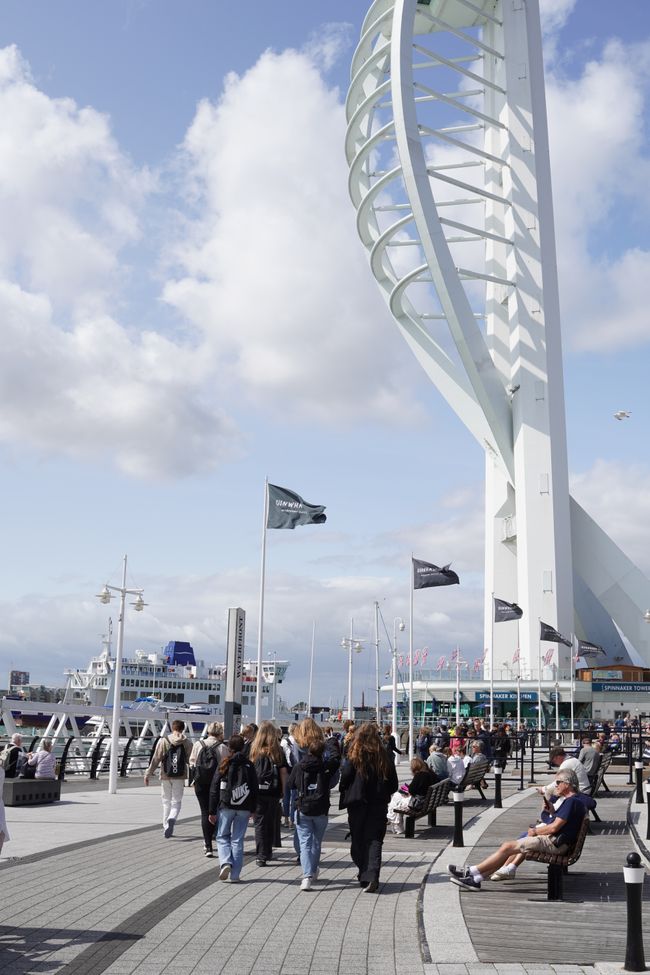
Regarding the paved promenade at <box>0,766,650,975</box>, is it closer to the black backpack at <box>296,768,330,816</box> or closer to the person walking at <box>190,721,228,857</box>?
the person walking at <box>190,721,228,857</box>

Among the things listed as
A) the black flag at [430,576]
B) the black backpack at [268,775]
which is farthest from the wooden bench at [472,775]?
the black flag at [430,576]

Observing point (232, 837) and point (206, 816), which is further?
point (206, 816)

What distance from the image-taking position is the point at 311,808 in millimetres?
8828

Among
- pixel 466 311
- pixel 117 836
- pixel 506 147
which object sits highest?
pixel 506 147

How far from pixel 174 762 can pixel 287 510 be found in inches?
477

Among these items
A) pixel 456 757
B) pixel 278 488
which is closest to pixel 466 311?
pixel 278 488

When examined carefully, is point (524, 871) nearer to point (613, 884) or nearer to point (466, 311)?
point (613, 884)

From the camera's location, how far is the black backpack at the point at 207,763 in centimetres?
1057

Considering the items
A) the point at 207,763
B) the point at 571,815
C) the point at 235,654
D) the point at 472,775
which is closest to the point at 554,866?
the point at 571,815

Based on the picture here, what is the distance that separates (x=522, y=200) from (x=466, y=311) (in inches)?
470

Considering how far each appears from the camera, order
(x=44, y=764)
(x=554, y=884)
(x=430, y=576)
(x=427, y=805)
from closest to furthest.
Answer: (x=554, y=884), (x=427, y=805), (x=44, y=764), (x=430, y=576)

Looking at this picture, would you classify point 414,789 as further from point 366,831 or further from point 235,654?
point 235,654

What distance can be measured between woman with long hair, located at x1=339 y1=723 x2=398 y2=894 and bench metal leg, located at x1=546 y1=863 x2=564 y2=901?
4.73 feet

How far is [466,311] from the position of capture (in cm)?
5197
